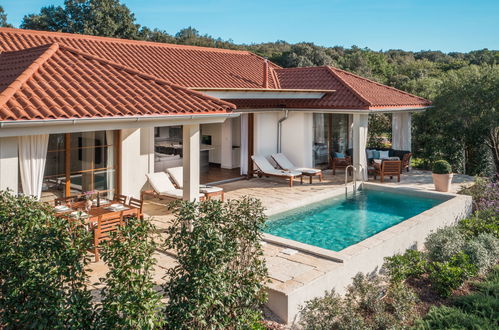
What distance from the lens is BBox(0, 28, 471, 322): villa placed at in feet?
29.6

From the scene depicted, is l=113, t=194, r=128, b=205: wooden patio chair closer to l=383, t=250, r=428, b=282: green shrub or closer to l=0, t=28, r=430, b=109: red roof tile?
l=0, t=28, r=430, b=109: red roof tile

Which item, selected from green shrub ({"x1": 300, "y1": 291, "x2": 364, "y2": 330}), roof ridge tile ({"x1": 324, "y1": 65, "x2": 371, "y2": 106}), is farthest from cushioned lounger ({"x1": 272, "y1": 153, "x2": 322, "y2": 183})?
green shrub ({"x1": 300, "y1": 291, "x2": 364, "y2": 330})

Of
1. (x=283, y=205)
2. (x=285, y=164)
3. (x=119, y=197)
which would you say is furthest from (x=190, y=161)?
(x=285, y=164)

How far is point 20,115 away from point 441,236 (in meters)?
9.65

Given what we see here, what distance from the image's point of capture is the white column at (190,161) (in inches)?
427

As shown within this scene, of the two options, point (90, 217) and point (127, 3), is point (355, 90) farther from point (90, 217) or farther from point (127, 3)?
point (127, 3)

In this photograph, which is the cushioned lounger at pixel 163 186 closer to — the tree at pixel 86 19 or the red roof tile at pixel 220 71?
the red roof tile at pixel 220 71

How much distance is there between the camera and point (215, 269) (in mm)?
6117

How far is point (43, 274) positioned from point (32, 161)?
519 cm

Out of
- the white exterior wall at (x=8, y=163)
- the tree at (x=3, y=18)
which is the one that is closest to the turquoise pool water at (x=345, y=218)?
the white exterior wall at (x=8, y=163)

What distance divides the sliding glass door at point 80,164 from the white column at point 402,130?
15775 mm

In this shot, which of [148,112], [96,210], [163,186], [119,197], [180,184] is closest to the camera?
[148,112]

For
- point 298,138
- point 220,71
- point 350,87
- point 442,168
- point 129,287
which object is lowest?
point 129,287

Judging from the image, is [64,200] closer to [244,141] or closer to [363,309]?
[363,309]
